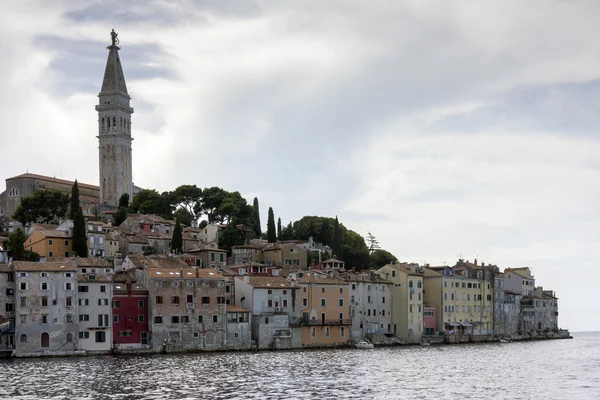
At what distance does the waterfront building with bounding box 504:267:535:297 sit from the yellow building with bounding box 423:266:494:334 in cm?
1346

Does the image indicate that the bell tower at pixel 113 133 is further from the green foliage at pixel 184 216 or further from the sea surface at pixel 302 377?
the sea surface at pixel 302 377

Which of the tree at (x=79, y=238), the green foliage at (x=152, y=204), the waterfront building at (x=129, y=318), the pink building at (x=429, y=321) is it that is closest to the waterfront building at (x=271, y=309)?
the waterfront building at (x=129, y=318)

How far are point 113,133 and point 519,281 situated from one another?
194 ft

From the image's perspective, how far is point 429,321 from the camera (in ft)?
312

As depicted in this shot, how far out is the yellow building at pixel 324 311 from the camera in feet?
263

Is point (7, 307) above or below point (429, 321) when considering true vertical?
above

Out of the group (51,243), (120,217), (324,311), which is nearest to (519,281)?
(324,311)

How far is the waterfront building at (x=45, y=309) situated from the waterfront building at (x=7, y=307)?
0.79 meters

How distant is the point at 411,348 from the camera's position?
84.2 meters

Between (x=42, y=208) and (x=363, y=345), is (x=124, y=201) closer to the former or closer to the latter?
(x=42, y=208)

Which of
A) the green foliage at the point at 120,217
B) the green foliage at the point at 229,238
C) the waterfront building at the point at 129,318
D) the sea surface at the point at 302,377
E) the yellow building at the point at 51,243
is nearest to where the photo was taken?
the sea surface at the point at 302,377

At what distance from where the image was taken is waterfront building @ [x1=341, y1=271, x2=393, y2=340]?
86688 millimetres

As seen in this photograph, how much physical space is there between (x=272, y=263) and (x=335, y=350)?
79.0ft

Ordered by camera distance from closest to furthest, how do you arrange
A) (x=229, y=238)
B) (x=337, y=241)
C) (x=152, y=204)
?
(x=229, y=238)
(x=337, y=241)
(x=152, y=204)
